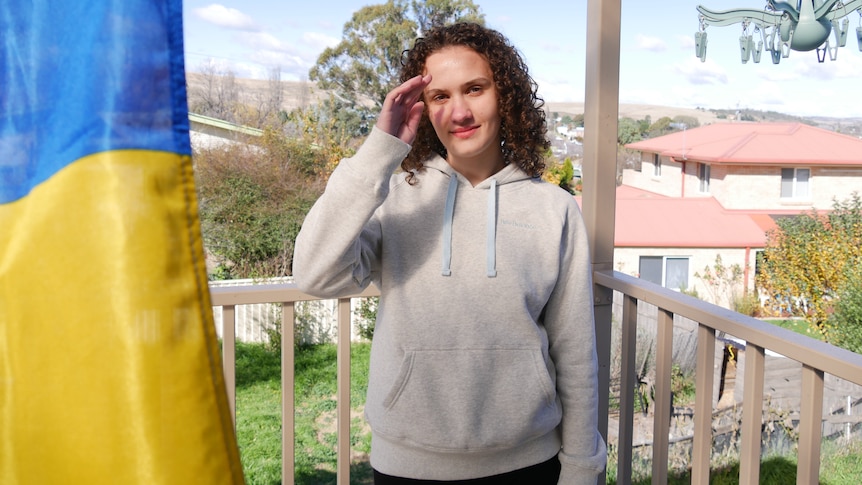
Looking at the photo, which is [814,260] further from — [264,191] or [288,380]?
[288,380]

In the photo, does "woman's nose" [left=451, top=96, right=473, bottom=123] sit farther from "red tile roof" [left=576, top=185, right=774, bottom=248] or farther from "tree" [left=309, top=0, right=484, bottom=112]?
"red tile roof" [left=576, top=185, right=774, bottom=248]

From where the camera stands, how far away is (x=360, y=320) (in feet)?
29.1

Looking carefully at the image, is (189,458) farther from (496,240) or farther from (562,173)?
(562,173)

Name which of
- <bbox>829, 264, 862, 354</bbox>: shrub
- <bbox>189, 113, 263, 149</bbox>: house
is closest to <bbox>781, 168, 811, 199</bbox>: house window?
<bbox>829, 264, 862, 354</bbox>: shrub

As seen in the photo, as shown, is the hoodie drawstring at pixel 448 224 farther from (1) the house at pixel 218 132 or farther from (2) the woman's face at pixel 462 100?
(1) the house at pixel 218 132

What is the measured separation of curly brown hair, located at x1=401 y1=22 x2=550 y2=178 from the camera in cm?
116

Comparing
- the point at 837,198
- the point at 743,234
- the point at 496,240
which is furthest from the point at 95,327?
the point at 743,234

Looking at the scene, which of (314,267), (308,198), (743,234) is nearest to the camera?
(314,267)

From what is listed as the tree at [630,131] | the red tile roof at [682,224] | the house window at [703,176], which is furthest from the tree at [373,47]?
the house window at [703,176]

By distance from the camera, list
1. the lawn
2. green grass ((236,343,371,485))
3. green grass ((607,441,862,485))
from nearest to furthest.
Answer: green grass ((607,441,862,485)), the lawn, green grass ((236,343,371,485))

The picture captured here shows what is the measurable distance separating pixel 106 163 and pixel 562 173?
864 cm

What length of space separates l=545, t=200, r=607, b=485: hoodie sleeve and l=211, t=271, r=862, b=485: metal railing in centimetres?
36

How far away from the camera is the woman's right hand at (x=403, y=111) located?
0.92m

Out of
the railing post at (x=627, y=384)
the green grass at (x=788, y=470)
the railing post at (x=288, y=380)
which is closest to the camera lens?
the railing post at (x=288, y=380)
